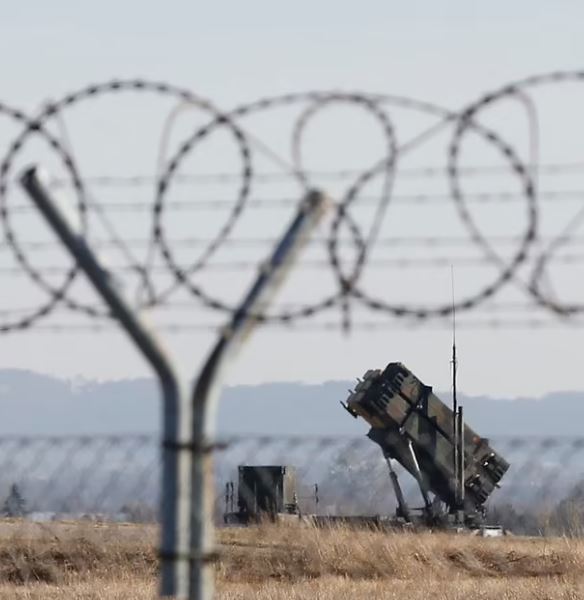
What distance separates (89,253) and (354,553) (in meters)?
17.9

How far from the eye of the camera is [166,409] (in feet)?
20.9

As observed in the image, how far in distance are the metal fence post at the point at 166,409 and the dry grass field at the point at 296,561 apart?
13.5 m

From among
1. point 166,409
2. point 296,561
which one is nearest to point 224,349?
point 166,409

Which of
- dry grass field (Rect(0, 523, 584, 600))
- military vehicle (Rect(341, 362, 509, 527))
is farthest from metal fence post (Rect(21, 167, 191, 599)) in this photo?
military vehicle (Rect(341, 362, 509, 527))

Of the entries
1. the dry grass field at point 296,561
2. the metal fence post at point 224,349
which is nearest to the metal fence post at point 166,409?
the metal fence post at point 224,349

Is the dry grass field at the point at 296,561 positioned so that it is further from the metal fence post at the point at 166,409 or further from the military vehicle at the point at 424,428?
the metal fence post at the point at 166,409

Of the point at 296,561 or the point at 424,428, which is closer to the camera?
the point at 296,561

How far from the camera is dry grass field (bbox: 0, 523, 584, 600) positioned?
2148cm

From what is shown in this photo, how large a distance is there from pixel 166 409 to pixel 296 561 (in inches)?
689

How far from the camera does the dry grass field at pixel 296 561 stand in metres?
21.5

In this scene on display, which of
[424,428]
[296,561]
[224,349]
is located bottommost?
[296,561]

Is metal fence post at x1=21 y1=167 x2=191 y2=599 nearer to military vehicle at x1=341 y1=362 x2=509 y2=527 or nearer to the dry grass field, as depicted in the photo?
the dry grass field

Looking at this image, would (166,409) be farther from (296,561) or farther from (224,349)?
(296,561)

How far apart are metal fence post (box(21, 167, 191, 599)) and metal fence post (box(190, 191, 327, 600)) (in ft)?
0.11
